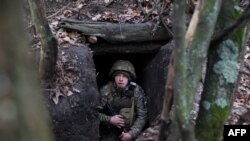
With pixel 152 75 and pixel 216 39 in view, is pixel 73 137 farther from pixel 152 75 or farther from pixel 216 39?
pixel 216 39

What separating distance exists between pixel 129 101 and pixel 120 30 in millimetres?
1221

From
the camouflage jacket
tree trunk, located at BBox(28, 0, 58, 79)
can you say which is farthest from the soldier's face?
tree trunk, located at BBox(28, 0, 58, 79)

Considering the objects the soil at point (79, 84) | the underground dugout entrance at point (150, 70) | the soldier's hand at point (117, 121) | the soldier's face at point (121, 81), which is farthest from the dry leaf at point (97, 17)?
the soldier's hand at point (117, 121)

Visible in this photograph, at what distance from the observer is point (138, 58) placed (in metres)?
8.93

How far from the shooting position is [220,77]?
136 inches

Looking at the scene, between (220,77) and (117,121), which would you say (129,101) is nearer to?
(117,121)

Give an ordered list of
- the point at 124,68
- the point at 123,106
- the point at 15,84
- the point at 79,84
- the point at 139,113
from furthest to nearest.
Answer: the point at 124,68 → the point at 123,106 → the point at 139,113 → the point at 79,84 → the point at 15,84

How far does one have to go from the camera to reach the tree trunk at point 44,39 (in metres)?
5.39

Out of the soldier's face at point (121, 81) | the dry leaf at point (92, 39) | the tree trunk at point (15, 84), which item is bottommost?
the soldier's face at point (121, 81)

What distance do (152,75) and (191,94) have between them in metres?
5.38

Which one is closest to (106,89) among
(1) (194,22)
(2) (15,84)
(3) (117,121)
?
(3) (117,121)

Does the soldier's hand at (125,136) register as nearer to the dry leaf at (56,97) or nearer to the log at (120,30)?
the dry leaf at (56,97)

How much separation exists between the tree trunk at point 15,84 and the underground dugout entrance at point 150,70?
237 inches

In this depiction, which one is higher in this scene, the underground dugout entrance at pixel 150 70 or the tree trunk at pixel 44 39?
the tree trunk at pixel 44 39
